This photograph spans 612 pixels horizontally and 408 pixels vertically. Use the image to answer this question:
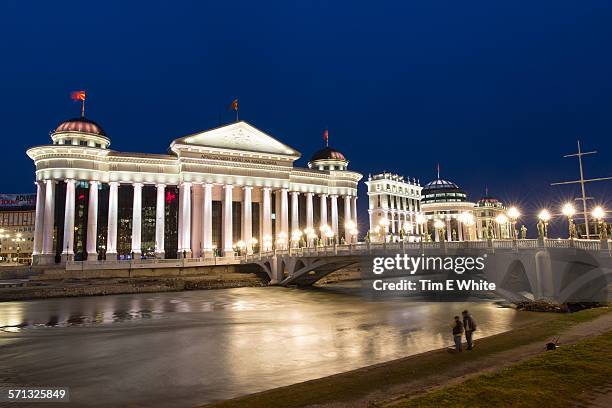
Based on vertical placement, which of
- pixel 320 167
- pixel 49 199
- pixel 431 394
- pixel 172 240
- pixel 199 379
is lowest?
pixel 199 379

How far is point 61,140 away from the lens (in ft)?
269

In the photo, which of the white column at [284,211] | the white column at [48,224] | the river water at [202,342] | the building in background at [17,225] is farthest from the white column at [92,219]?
the building in background at [17,225]

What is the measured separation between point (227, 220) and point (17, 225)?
8371 centimetres

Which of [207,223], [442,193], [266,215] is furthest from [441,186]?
[207,223]

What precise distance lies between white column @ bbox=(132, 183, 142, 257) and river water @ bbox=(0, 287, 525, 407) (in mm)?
31505

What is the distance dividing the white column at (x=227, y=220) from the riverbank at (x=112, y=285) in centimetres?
1314

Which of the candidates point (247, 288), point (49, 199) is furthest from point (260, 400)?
point (49, 199)

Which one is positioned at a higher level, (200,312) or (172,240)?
(172,240)

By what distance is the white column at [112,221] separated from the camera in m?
78.7

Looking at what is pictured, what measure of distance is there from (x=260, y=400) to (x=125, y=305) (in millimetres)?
38463

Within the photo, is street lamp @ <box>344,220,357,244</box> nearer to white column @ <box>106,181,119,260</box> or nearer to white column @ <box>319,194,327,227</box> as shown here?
white column @ <box>319,194,327,227</box>

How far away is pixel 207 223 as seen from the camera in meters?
85.1

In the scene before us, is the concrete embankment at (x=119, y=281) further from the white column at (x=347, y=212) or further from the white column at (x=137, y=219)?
the white column at (x=347, y=212)

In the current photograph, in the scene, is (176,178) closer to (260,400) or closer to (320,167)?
(320,167)
